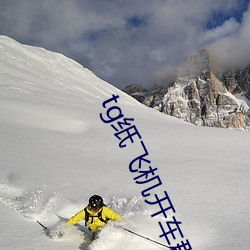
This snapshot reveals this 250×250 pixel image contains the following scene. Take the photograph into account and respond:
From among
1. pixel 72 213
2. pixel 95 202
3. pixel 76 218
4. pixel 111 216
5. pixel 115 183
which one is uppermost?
pixel 115 183

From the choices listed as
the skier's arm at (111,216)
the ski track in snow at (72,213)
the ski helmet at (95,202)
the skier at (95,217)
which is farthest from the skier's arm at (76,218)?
the skier's arm at (111,216)

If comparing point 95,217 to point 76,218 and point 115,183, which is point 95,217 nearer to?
point 76,218

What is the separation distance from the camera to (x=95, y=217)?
6.04m

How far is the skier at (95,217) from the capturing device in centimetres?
595

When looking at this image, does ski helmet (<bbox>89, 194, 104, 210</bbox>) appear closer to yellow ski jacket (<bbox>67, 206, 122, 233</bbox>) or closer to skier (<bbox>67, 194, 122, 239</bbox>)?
skier (<bbox>67, 194, 122, 239</bbox>)

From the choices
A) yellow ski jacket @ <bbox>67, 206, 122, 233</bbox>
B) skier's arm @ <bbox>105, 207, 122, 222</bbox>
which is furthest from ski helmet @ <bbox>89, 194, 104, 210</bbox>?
skier's arm @ <bbox>105, 207, 122, 222</bbox>

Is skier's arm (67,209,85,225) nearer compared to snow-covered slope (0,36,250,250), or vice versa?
snow-covered slope (0,36,250,250)

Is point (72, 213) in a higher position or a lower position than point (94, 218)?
higher

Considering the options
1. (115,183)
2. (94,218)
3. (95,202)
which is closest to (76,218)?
(94,218)

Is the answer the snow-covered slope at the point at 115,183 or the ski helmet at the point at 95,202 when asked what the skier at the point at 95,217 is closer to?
the ski helmet at the point at 95,202

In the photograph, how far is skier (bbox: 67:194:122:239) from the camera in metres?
5.95

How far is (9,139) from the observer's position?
1145cm

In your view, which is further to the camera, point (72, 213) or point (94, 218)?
point (72, 213)

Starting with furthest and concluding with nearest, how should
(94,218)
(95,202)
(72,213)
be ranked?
(72,213)
(94,218)
(95,202)
